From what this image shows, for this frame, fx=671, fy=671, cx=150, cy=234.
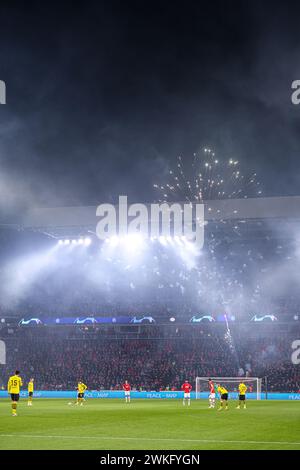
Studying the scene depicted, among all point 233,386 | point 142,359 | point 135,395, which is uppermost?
point 142,359

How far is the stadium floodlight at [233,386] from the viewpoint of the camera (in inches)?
2151

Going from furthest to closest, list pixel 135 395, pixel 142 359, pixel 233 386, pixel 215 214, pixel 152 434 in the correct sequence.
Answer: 1. pixel 142 359
2. pixel 135 395
3. pixel 215 214
4. pixel 233 386
5. pixel 152 434

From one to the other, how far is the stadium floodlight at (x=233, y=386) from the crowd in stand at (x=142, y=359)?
3992mm

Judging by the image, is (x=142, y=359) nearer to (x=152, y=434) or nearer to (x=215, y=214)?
(x=215, y=214)

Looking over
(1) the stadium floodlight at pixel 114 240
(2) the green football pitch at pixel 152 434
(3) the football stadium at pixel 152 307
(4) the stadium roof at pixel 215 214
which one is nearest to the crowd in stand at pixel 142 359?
(3) the football stadium at pixel 152 307

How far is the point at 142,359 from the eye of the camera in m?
70.6

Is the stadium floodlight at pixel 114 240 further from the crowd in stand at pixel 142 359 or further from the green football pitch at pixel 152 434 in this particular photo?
the green football pitch at pixel 152 434

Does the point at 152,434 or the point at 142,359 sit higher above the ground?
the point at 142,359

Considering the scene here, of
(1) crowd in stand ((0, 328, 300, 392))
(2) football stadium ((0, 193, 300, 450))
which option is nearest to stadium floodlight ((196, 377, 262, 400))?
(2) football stadium ((0, 193, 300, 450))

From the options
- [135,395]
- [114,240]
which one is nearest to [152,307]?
[114,240]

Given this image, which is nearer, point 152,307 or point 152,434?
point 152,434

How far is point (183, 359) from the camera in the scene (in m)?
68.3

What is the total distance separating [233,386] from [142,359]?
57.5 ft

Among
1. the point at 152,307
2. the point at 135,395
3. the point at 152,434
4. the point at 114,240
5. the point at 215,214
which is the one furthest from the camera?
the point at 152,307
